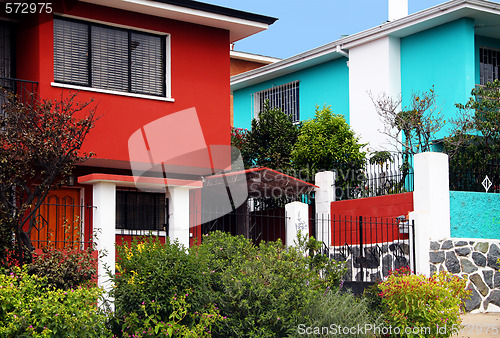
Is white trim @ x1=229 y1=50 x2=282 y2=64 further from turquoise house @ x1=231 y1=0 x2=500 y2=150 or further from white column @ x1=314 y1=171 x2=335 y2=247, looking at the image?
white column @ x1=314 y1=171 x2=335 y2=247

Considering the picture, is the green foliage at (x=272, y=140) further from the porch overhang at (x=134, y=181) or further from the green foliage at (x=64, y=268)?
the green foliage at (x=64, y=268)

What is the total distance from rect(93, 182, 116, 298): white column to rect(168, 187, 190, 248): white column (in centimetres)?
103

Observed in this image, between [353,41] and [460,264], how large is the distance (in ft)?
31.4

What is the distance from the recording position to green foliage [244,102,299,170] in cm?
1870

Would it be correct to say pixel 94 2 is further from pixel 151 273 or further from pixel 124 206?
pixel 151 273

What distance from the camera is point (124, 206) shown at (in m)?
13.8

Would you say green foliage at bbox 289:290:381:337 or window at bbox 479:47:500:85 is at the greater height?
window at bbox 479:47:500:85

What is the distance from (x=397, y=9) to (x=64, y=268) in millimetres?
16193

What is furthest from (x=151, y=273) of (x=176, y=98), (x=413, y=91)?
(x=413, y=91)

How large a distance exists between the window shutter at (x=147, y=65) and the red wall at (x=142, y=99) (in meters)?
0.25

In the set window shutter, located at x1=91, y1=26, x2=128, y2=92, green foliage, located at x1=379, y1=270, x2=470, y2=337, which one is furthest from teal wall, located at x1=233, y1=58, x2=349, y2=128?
green foliage, located at x1=379, y1=270, x2=470, y2=337

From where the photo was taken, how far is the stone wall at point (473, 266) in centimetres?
1342

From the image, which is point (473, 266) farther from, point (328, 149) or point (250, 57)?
point (250, 57)

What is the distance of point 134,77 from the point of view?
46.1ft
